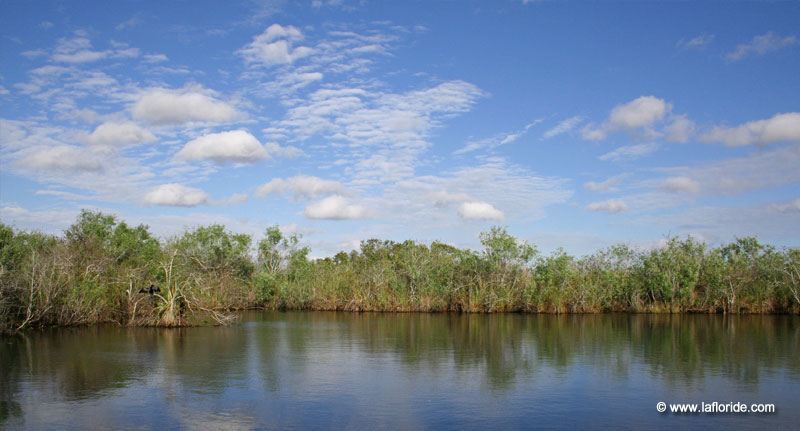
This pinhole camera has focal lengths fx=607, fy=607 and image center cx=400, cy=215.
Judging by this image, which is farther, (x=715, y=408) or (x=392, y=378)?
(x=392, y=378)

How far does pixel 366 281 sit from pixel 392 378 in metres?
33.1

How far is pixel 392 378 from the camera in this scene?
19469 mm

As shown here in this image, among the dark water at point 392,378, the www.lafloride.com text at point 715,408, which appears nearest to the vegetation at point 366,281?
the dark water at point 392,378

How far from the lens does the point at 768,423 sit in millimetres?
13875

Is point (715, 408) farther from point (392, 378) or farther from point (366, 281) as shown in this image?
point (366, 281)

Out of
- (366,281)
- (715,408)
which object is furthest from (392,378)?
(366,281)

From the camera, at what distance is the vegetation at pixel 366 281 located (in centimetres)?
3312

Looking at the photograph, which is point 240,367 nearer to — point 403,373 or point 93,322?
point 403,373

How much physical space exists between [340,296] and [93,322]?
2227cm

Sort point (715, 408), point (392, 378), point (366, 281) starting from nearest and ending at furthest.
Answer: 1. point (715, 408)
2. point (392, 378)
3. point (366, 281)

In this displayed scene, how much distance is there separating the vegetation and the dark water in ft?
8.59

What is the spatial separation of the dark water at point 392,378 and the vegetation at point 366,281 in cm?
262

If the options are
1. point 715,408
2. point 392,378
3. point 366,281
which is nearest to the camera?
point 715,408

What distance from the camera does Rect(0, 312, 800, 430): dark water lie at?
563 inches
